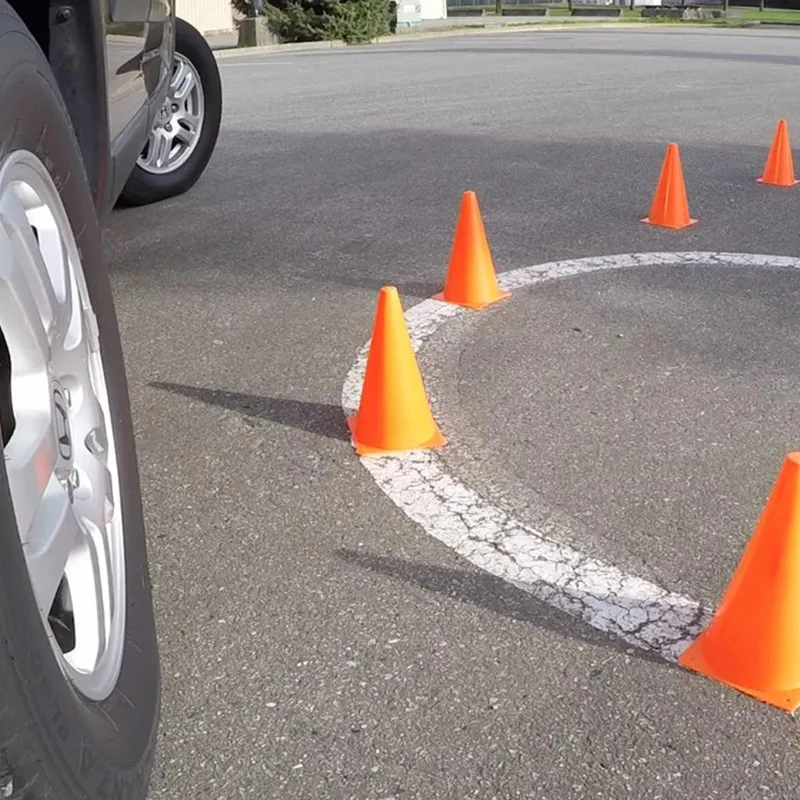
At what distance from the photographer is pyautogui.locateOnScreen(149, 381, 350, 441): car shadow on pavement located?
3.56m

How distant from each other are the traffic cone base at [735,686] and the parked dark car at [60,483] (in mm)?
1193

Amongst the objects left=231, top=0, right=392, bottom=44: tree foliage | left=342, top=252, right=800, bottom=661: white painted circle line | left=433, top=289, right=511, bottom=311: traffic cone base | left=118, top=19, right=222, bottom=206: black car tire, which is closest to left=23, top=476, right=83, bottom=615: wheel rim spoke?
left=342, top=252, right=800, bottom=661: white painted circle line

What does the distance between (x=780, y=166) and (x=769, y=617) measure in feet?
18.4

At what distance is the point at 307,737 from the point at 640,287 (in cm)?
331

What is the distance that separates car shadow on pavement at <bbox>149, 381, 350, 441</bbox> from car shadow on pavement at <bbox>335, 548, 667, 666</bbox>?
0.79 meters

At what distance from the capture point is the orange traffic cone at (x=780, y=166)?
7.17 meters

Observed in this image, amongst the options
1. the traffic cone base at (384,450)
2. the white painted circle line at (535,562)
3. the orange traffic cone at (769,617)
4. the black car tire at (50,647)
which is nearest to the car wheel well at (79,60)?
the black car tire at (50,647)

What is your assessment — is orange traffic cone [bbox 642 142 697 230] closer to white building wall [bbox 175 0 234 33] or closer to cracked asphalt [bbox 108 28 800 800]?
cracked asphalt [bbox 108 28 800 800]

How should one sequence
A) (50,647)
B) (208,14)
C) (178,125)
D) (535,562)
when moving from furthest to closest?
1. (208,14)
2. (178,125)
3. (535,562)
4. (50,647)

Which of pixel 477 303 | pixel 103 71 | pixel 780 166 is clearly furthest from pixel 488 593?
pixel 780 166

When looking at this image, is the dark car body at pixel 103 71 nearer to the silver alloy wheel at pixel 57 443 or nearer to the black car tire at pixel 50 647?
the black car tire at pixel 50 647

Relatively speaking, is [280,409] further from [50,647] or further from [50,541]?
[50,647]

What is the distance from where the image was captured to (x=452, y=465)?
3.32 metres

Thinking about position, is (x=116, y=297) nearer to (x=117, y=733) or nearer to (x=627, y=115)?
(x=117, y=733)
